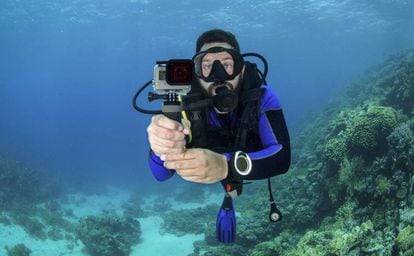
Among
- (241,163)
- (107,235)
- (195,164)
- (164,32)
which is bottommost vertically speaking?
(195,164)

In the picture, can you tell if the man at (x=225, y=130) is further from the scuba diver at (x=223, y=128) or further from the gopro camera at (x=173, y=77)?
the gopro camera at (x=173, y=77)

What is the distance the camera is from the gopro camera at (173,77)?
8.16ft

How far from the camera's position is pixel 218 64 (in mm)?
3646

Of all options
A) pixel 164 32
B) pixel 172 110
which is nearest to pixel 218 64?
pixel 172 110

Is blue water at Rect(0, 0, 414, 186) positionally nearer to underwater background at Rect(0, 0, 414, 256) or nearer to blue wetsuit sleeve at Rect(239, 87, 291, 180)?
underwater background at Rect(0, 0, 414, 256)

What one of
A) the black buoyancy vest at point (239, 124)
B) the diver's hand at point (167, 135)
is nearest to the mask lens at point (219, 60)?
the black buoyancy vest at point (239, 124)

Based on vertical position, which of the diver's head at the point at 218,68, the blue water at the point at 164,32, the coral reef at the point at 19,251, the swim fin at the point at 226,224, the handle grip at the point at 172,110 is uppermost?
the blue water at the point at 164,32

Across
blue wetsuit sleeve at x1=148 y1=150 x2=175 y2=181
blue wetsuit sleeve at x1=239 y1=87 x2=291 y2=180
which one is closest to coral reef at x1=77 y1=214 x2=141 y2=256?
blue wetsuit sleeve at x1=148 y1=150 x2=175 y2=181

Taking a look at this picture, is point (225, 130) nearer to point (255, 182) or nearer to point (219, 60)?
point (219, 60)

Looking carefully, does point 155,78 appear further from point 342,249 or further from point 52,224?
point 52,224

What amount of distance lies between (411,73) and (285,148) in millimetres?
12446

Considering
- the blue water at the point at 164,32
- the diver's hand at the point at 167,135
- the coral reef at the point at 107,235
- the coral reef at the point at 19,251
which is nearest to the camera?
the diver's hand at the point at 167,135

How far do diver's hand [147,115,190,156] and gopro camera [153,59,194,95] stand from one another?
237 millimetres

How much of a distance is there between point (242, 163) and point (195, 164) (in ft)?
2.02
